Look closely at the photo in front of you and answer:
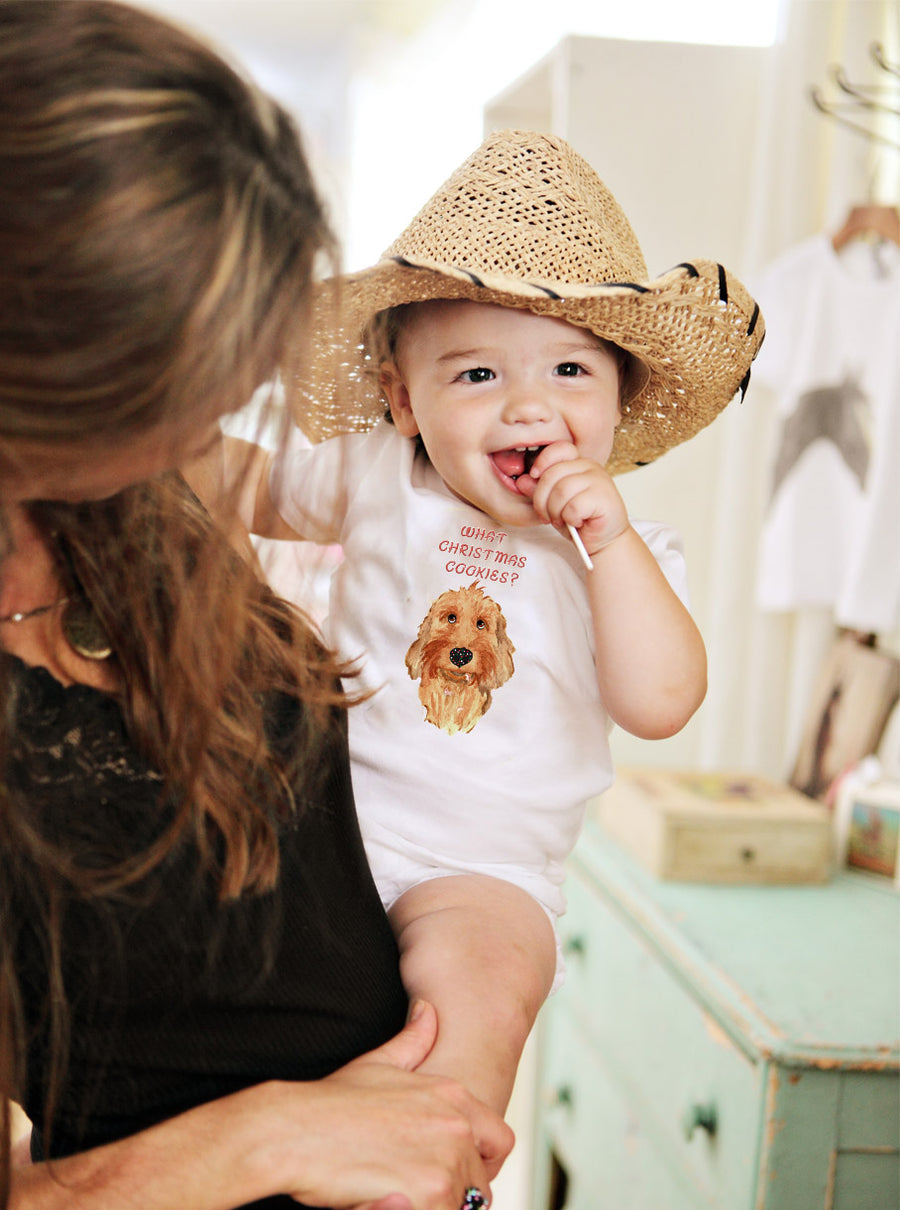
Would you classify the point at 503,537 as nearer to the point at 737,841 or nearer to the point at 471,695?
the point at 471,695

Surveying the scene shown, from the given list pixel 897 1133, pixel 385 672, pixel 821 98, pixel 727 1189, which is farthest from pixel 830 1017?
pixel 821 98

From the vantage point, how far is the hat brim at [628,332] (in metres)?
0.83

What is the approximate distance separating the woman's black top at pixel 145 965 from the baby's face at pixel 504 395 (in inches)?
12.9

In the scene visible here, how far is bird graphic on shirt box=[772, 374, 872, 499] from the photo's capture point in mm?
1829

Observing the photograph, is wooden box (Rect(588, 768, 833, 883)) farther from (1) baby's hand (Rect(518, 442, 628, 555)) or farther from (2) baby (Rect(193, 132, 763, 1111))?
(1) baby's hand (Rect(518, 442, 628, 555))

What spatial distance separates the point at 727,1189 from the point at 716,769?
2.89ft

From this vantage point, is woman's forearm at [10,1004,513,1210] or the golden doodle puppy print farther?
the golden doodle puppy print

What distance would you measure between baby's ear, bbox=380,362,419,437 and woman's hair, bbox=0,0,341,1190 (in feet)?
1.17

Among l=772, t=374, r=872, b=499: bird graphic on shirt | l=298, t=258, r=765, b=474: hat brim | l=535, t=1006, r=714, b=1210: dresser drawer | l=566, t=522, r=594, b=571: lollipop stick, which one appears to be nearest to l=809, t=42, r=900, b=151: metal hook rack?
l=772, t=374, r=872, b=499: bird graphic on shirt

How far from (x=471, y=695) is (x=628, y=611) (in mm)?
149

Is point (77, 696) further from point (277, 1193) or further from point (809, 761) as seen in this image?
point (809, 761)

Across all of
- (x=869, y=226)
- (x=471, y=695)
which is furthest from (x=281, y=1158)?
(x=869, y=226)

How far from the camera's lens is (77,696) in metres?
0.70

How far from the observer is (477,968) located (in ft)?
2.58
